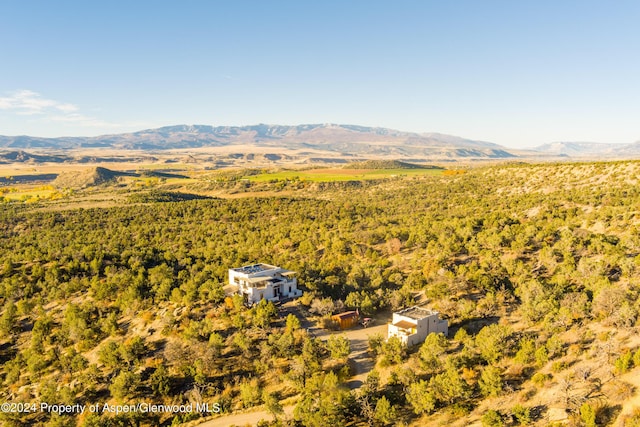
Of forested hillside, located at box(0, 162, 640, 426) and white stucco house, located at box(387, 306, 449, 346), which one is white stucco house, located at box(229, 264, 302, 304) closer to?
forested hillside, located at box(0, 162, 640, 426)

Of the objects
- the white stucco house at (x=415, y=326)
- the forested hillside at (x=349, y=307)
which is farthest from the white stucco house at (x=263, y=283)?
the white stucco house at (x=415, y=326)

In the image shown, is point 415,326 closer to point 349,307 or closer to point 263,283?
point 349,307

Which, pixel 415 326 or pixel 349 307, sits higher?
pixel 415 326

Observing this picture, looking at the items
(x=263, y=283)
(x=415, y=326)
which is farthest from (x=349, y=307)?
(x=415, y=326)

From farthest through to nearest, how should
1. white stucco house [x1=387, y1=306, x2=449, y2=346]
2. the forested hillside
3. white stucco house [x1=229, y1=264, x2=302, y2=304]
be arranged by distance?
white stucco house [x1=229, y1=264, x2=302, y2=304] → white stucco house [x1=387, y1=306, x2=449, y2=346] → the forested hillside

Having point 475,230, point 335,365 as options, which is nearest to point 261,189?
point 475,230

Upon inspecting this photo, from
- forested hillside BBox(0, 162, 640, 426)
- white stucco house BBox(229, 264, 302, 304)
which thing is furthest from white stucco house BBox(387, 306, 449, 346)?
white stucco house BBox(229, 264, 302, 304)

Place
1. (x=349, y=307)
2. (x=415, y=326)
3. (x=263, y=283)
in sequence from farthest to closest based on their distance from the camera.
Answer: (x=263, y=283), (x=349, y=307), (x=415, y=326)
